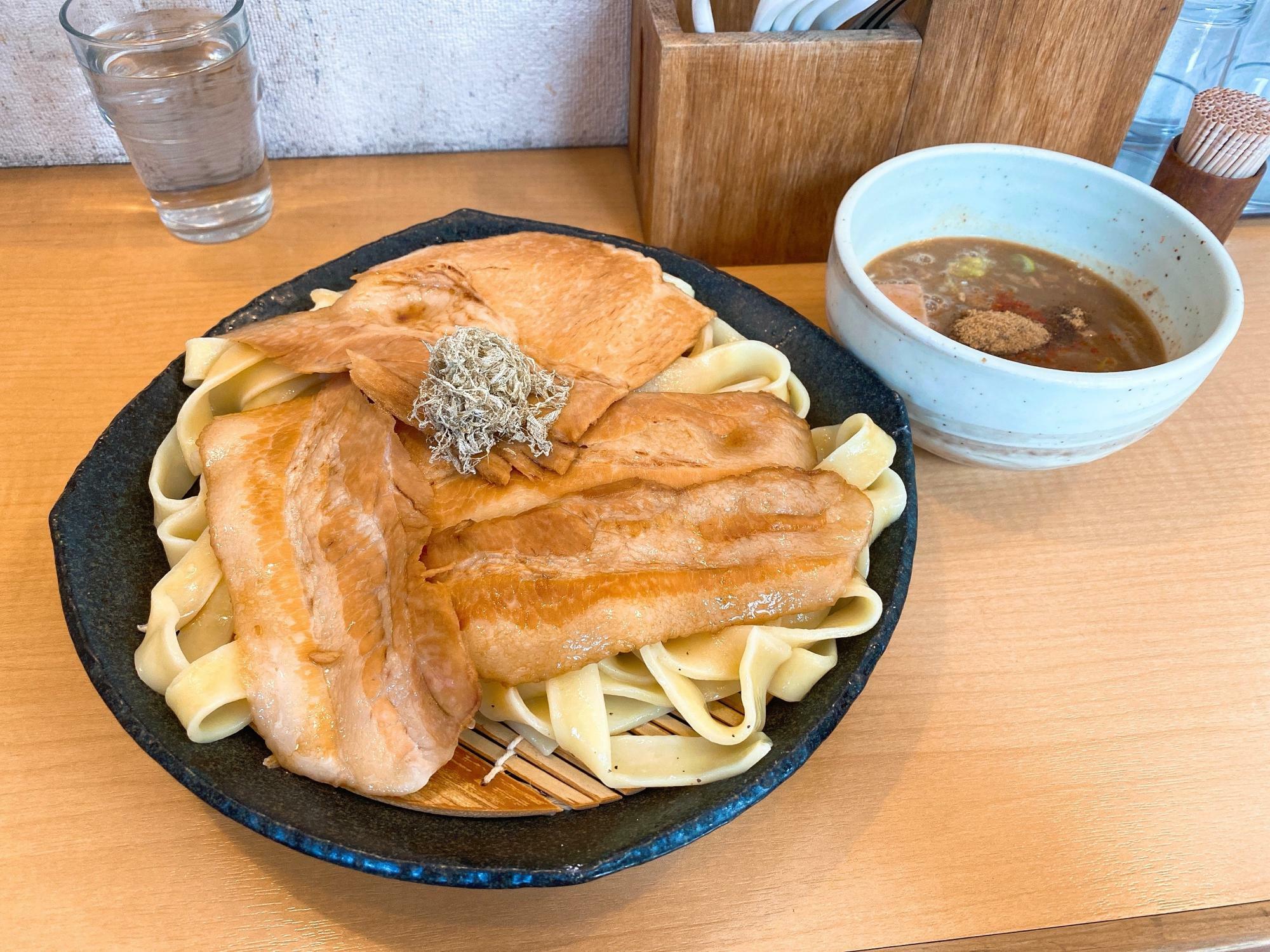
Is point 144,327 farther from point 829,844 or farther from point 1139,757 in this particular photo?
point 1139,757

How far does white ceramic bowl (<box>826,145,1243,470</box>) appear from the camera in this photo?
1502mm

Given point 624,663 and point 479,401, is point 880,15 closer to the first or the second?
point 479,401

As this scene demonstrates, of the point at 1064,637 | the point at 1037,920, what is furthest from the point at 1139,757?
the point at 1037,920

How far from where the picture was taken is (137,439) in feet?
5.22

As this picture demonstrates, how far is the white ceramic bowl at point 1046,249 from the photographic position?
150cm

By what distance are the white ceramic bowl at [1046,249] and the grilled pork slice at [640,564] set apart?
1.03 feet

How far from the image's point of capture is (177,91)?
199 cm

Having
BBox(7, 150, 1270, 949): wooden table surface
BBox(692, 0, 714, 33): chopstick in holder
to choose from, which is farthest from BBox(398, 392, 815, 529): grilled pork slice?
BBox(692, 0, 714, 33): chopstick in holder

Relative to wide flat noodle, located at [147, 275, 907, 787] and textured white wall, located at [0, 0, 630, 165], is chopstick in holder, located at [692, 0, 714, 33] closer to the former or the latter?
textured white wall, located at [0, 0, 630, 165]

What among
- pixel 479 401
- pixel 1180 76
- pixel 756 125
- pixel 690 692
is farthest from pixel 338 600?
pixel 1180 76

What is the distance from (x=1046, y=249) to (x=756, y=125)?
2.38 feet

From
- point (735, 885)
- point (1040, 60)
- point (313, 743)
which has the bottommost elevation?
point (735, 885)

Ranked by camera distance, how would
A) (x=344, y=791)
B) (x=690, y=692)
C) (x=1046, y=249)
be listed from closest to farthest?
(x=344, y=791) → (x=690, y=692) → (x=1046, y=249)

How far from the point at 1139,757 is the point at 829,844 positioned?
0.56 m
